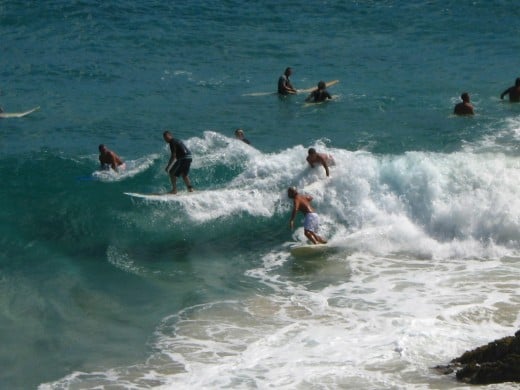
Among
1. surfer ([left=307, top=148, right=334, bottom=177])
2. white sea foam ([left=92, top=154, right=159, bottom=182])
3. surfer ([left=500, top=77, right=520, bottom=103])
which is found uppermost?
surfer ([left=500, top=77, right=520, bottom=103])

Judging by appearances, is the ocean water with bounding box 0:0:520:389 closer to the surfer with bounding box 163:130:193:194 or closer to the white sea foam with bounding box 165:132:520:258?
the white sea foam with bounding box 165:132:520:258

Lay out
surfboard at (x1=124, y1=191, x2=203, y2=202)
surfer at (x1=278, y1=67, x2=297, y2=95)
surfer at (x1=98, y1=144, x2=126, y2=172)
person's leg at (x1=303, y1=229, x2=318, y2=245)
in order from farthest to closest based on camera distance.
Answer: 1. surfer at (x1=278, y1=67, x2=297, y2=95)
2. surfer at (x1=98, y1=144, x2=126, y2=172)
3. surfboard at (x1=124, y1=191, x2=203, y2=202)
4. person's leg at (x1=303, y1=229, x2=318, y2=245)

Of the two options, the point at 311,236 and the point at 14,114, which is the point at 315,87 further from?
the point at 311,236

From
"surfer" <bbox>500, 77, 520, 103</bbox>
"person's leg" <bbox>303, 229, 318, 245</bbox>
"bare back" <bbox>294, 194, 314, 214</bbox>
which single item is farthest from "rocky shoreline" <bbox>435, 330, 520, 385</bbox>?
"surfer" <bbox>500, 77, 520, 103</bbox>

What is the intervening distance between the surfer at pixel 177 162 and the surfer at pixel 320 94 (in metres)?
7.18

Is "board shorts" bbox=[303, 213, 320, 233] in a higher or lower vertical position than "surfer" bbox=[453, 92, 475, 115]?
lower

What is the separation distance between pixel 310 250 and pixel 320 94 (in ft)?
30.9

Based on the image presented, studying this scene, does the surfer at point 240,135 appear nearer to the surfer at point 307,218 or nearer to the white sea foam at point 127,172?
the white sea foam at point 127,172

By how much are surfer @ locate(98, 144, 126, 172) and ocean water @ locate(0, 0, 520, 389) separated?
36 cm

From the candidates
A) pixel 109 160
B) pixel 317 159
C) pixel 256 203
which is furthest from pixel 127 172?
pixel 317 159

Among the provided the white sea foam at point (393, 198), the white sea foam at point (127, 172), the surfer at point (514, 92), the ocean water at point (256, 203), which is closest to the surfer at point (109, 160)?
the white sea foam at point (127, 172)

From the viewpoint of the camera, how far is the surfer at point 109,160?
2019 cm

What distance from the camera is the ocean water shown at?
1285 cm

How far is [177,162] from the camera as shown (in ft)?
62.3
